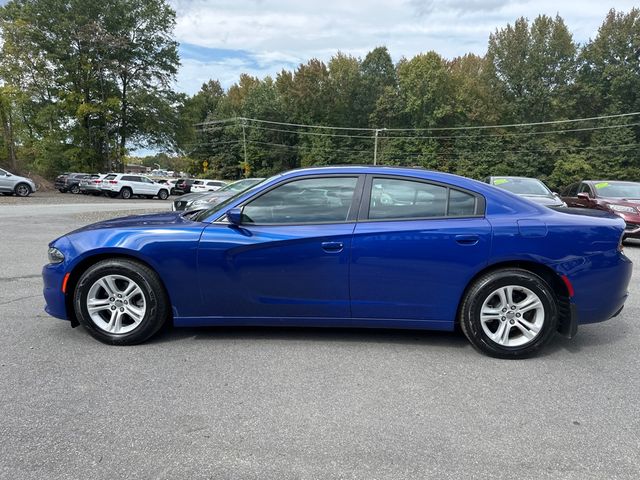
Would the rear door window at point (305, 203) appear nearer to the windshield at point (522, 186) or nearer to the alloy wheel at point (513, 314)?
the alloy wheel at point (513, 314)

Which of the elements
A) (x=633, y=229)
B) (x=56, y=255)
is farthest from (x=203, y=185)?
(x=56, y=255)

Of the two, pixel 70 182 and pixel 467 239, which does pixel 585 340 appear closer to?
pixel 467 239

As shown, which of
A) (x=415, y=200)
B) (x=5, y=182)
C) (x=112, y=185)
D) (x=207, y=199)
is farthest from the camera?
(x=112, y=185)

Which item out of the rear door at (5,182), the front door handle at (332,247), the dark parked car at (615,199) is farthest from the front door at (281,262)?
the rear door at (5,182)

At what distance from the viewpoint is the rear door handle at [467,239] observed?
3.77 metres

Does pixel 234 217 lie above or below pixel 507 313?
above

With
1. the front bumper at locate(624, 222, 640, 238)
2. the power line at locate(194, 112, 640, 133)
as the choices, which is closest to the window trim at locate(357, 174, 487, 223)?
the front bumper at locate(624, 222, 640, 238)

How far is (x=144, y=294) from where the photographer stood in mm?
3934

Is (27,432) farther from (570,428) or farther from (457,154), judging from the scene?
(457,154)

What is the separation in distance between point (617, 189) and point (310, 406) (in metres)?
11.6

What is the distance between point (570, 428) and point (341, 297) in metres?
1.82

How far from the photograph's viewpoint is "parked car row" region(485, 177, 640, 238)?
10.5 meters

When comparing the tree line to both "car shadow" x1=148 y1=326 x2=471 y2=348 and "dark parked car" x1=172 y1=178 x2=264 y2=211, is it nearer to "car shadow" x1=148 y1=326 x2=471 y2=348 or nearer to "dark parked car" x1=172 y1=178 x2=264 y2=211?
"dark parked car" x1=172 y1=178 x2=264 y2=211

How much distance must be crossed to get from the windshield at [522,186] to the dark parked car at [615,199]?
1.02m
